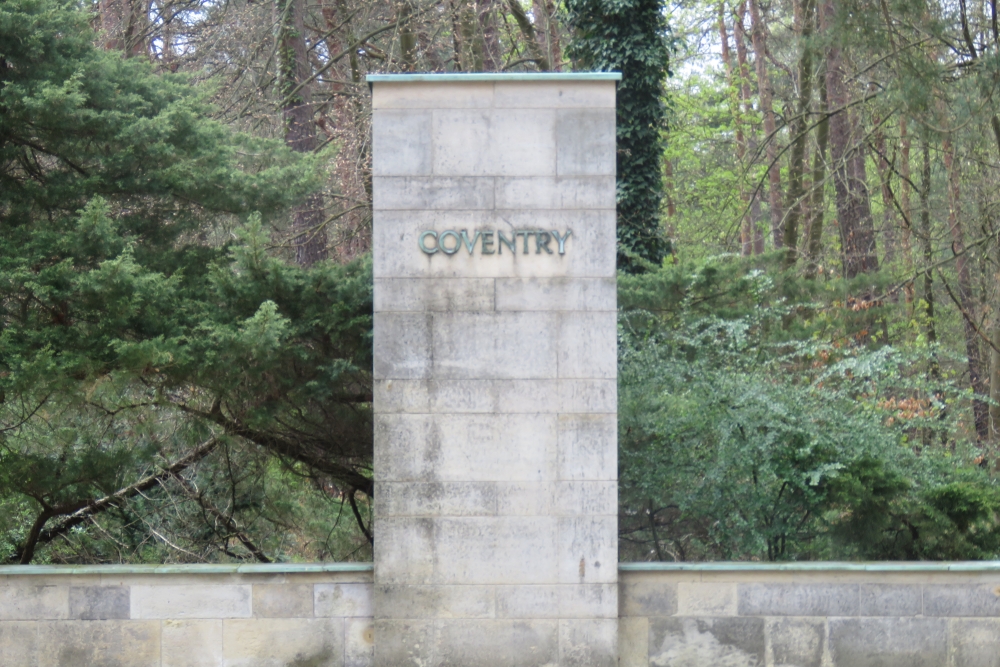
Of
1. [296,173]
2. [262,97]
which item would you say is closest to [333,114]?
[262,97]

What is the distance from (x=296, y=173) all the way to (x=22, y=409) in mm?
3132

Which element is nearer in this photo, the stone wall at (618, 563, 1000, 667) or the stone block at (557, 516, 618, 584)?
the stone block at (557, 516, 618, 584)

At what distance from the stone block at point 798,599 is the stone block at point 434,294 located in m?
2.64

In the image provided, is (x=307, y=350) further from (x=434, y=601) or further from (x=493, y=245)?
(x=434, y=601)

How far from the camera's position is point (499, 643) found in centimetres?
718

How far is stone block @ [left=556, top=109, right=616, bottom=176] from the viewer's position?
723 centimetres

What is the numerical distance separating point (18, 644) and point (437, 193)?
163 inches

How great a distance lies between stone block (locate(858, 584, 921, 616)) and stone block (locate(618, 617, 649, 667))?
147 centimetres

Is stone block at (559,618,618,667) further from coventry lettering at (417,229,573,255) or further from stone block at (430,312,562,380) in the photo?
coventry lettering at (417,229,573,255)

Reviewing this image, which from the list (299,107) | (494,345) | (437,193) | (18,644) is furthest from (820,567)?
(299,107)

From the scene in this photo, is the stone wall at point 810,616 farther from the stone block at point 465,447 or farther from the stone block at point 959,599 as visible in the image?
the stone block at point 465,447

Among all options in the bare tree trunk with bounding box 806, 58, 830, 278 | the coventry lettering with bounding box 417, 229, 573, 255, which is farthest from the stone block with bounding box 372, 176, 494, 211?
the bare tree trunk with bounding box 806, 58, 830, 278

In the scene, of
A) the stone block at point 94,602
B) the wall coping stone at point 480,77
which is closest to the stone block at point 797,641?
the wall coping stone at point 480,77

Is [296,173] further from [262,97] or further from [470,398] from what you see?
[262,97]
